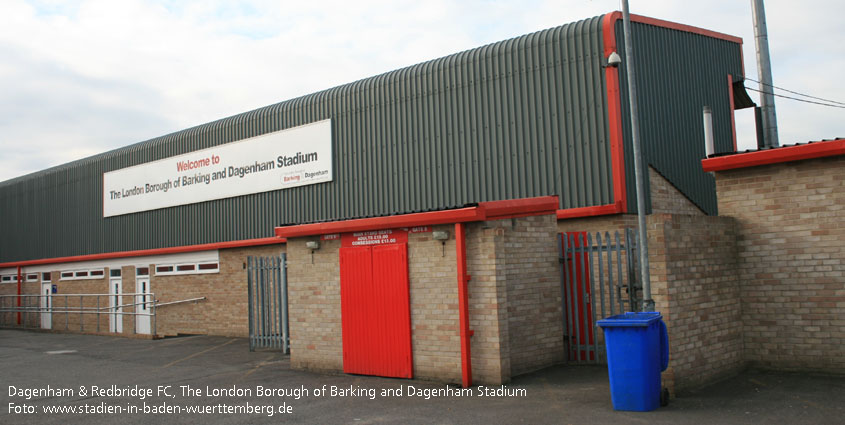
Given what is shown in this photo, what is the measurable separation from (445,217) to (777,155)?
15.3ft

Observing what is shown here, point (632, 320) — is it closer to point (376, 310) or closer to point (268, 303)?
point (376, 310)

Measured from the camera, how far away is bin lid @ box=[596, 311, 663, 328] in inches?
294

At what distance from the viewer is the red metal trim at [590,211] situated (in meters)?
12.5

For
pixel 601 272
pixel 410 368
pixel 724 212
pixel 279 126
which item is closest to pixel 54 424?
pixel 410 368

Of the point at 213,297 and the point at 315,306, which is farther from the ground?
the point at 315,306

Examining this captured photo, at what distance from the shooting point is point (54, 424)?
8625 mm

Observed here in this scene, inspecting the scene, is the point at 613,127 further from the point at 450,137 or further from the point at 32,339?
the point at 32,339

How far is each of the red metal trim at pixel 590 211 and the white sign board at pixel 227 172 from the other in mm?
7479

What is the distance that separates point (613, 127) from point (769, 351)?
16.6 feet

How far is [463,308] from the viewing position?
9.80 meters

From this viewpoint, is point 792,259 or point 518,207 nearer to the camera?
point 792,259

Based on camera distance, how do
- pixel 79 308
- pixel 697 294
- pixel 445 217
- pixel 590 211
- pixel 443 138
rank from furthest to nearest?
pixel 79 308
pixel 443 138
pixel 590 211
pixel 445 217
pixel 697 294

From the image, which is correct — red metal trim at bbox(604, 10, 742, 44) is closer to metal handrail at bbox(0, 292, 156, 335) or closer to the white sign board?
the white sign board

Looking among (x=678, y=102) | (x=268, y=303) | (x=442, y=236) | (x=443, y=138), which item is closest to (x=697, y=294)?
(x=442, y=236)
